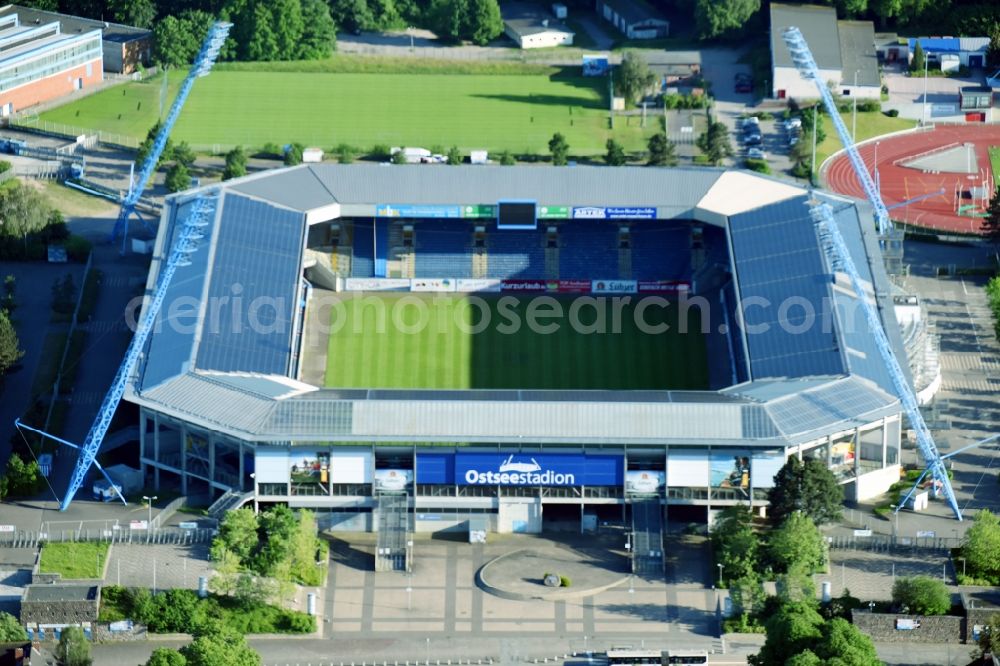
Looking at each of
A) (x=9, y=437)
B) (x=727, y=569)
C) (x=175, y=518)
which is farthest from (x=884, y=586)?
(x=9, y=437)

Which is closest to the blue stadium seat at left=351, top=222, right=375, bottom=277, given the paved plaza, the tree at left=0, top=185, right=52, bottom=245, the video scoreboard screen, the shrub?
the video scoreboard screen

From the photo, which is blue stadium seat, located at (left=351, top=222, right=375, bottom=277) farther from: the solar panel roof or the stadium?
the solar panel roof

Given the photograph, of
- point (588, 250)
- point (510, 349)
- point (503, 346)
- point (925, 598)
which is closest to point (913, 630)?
point (925, 598)

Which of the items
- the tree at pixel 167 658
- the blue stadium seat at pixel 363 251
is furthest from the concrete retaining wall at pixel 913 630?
the blue stadium seat at pixel 363 251

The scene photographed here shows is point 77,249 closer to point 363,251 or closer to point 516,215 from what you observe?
point 363,251

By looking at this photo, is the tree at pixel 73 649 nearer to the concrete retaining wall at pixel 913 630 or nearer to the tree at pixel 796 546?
the tree at pixel 796 546

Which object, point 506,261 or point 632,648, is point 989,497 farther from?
point 506,261

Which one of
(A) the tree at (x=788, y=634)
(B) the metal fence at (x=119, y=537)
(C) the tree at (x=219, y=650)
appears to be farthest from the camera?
(B) the metal fence at (x=119, y=537)
